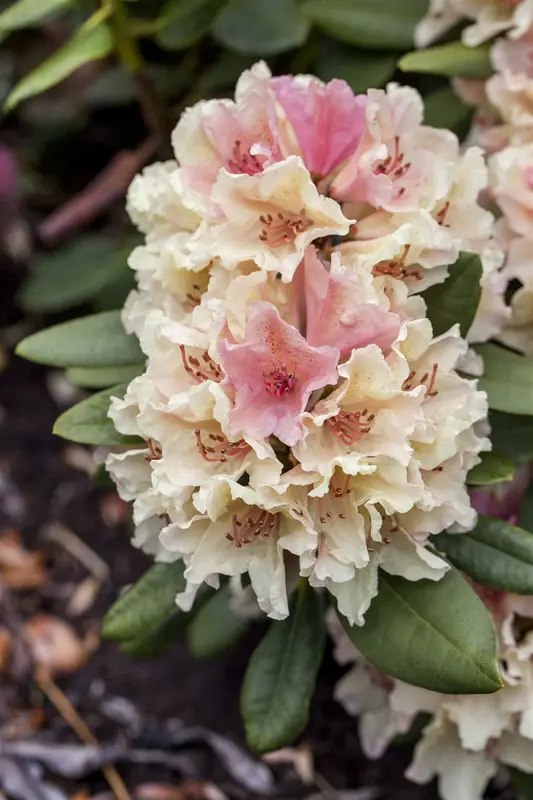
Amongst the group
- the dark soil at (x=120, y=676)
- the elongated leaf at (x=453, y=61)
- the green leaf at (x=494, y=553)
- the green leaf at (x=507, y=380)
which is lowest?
the dark soil at (x=120, y=676)

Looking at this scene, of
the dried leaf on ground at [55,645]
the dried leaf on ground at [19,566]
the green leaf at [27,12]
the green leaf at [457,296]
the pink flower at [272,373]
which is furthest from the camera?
the dried leaf on ground at [19,566]

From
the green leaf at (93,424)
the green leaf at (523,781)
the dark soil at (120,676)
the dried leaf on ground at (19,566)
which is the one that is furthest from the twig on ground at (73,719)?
the green leaf at (93,424)

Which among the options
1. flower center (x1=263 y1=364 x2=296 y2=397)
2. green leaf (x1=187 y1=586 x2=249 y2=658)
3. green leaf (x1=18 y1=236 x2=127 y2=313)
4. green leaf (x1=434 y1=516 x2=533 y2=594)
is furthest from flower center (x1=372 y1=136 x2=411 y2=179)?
green leaf (x1=18 y1=236 x2=127 y2=313)

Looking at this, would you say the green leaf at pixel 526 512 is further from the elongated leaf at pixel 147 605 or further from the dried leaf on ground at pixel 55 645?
the dried leaf on ground at pixel 55 645

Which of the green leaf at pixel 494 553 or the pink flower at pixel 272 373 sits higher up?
the pink flower at pixel 272 373

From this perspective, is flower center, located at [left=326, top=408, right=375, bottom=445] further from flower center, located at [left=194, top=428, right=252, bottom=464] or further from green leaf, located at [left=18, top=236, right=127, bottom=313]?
green leaf, located at [left=18, top=236, right=127, bottom=313]

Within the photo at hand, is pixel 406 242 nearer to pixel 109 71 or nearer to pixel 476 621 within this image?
pixel 476 621
